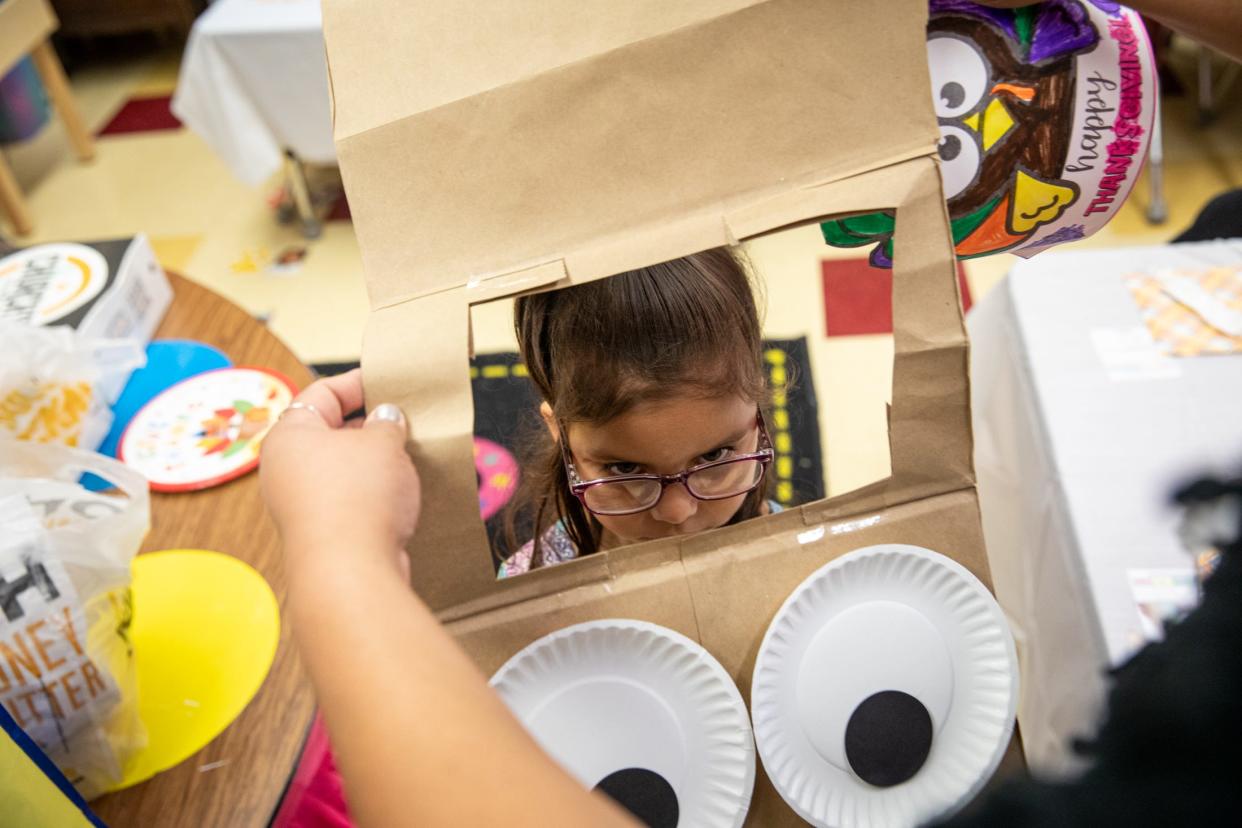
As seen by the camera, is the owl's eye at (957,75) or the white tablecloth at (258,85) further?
the white tablecloth at (258,85)

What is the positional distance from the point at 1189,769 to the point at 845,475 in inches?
68.0

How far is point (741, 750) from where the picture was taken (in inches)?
20.3

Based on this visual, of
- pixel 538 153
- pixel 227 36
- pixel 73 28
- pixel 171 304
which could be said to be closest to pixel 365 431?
pixel 538 153

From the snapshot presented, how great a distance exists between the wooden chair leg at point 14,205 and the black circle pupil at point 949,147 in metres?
3.34

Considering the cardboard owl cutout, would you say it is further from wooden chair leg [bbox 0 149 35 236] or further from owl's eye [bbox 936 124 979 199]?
wooden chair leg [bbox 0 149 35 236]

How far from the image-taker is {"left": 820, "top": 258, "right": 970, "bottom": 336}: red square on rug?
2342 millimetres

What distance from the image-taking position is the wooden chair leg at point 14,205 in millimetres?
2959

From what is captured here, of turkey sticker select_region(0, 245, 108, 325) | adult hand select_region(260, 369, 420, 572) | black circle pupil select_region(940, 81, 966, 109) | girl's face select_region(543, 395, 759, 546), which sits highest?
black circle pupil select_region(940, 81, 966, 109)

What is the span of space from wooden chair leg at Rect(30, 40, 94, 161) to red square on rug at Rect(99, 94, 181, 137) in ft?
0.71

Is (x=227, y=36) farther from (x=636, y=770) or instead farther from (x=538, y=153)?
(x=636, y=770)

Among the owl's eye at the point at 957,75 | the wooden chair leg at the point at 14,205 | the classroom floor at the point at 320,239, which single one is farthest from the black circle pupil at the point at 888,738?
the wooden chair leg at the point at 14,205

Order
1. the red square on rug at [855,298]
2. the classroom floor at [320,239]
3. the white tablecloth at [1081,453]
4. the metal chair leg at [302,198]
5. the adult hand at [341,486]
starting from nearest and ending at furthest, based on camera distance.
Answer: the adult hand at [341,486], the white tablecloth at [1081,453], the classroom floor at [320,239], the red square on rug at [855,298], the metal chair leg at [302,198]

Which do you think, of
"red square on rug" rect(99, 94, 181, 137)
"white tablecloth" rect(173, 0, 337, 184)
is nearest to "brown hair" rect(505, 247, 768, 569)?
"white tablecloth" rect(173, 0, 337, 184)

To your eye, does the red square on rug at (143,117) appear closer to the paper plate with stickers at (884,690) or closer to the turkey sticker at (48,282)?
→ the turkey sticker at (48,282)
